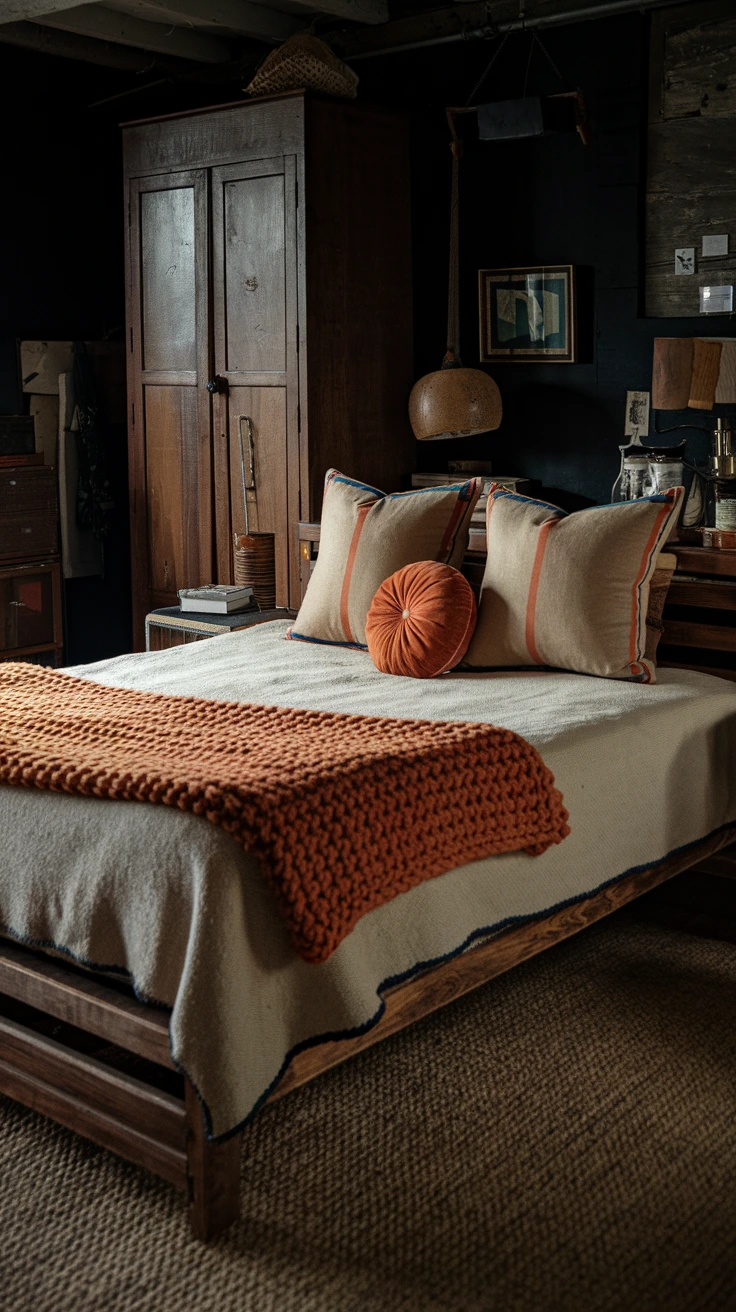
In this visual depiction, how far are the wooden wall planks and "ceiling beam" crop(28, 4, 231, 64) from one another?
1825 millimetres

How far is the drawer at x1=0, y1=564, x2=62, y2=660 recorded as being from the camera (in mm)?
5020

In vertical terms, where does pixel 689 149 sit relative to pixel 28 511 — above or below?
above

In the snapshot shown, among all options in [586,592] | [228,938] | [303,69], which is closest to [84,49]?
[303,69]

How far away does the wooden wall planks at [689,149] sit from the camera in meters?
3.89

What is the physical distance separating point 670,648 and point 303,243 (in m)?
1.91

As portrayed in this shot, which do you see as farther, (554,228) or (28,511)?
(28,511)

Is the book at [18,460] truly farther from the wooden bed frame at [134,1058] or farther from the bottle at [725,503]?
the wooden bed frame at [134,1058]

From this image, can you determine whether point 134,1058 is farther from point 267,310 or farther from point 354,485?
point 267,310

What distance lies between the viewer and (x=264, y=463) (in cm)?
467

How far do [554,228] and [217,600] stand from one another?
5.46 feet

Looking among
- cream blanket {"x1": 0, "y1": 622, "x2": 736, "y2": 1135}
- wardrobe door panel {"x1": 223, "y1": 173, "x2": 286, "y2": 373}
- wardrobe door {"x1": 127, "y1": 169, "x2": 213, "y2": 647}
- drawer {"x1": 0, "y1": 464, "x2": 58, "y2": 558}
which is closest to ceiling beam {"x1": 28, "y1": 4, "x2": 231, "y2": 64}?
wardrobe door {"x1": 127, "y1": 169, "x2": 213, "y2": 647}

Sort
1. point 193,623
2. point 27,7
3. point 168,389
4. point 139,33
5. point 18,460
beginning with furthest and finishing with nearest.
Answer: point 18,460
point 168,389
point 139,33
point 193,623
point 27,7

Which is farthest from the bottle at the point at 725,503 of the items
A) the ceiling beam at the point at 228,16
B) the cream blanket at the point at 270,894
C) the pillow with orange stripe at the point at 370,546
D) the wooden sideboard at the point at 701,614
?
the ceiling beam at the point at 228,16

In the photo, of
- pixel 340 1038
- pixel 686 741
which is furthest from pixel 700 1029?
pixel 340 1038
